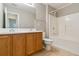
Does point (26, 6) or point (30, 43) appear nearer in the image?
point (30, 43)

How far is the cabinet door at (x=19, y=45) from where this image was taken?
5.59 feet

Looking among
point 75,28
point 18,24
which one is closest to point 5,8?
point 18,24

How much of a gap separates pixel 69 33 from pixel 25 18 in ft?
4.32

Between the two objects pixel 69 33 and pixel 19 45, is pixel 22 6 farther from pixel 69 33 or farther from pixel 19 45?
pixel 69 33

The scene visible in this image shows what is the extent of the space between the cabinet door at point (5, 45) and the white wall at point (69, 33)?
133 cm

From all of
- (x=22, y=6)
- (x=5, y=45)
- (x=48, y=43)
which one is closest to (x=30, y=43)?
(x=48, y=43)

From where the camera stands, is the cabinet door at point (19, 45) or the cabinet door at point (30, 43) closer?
the cabinet door at point (19, 45)

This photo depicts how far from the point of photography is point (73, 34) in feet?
6.96

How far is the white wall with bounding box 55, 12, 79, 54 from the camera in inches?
81.4

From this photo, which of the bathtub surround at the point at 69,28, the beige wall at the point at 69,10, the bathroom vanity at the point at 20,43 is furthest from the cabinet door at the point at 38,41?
the beige wall at the point at 69,10

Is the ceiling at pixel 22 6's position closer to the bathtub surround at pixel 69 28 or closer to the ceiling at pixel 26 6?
the ceiling at pixel 26 6

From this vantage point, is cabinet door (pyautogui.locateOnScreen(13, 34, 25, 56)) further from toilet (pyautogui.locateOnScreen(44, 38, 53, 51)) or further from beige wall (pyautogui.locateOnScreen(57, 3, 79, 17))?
beige wall (pyautogui.locateOnScreen(57, 3, 79, 17))

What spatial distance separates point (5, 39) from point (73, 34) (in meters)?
1.67

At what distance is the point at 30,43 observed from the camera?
211cm
